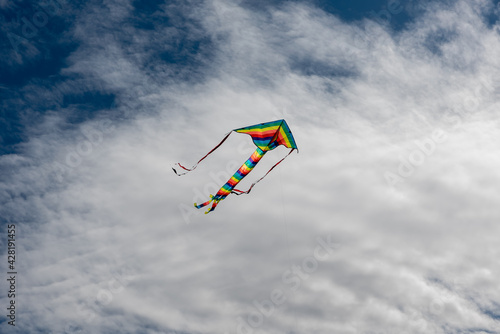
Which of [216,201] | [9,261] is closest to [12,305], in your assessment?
[9,261]

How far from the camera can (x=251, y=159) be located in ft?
117

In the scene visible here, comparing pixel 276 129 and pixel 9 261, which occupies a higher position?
pixel 276 129

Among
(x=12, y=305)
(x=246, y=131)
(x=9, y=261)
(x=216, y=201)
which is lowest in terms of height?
(x=12, y=305)

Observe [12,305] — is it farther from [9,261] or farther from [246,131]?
[246,131]

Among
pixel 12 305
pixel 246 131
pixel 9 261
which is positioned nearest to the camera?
pixel 246 131

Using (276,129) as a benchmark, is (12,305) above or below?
below

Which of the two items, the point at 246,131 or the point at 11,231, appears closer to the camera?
the point at 246,131

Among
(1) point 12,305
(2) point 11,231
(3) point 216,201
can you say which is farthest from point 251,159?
(1) point 12,305

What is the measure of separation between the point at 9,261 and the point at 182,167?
33141mm

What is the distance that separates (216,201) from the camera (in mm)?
35469

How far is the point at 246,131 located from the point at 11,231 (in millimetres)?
35801

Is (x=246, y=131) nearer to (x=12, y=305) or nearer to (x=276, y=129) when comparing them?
(x=276, y=129)

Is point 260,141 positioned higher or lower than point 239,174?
higher

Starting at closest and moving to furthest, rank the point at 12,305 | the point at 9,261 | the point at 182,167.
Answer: the point at 182,167
the point at 9,261
the point at 12,305
